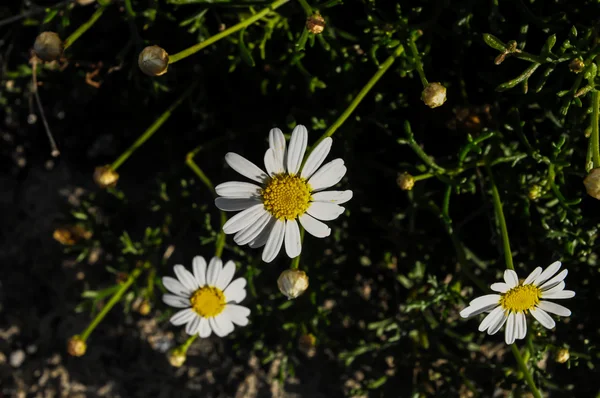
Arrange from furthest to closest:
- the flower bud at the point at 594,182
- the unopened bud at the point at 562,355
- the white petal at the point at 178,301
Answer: the white petal at the point at 178,301
the unopened bud at the point at 562,355
the flower bud at the point at 594,182

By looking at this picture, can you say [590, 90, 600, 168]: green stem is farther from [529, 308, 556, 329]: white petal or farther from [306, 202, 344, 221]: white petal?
[306, 202, 344, 221]: white petal

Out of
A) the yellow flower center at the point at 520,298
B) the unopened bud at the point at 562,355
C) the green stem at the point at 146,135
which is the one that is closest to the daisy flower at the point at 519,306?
the yellow flower center at the point at 520,298

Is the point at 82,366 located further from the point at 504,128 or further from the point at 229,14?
the point at 504,128

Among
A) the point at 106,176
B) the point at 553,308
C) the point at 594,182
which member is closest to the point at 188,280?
the point at 106,176

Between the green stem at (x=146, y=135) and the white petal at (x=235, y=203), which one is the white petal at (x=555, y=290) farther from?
the green stem at (x=146, y=135)

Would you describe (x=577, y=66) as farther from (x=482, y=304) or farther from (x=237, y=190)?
(x=237, y=190)

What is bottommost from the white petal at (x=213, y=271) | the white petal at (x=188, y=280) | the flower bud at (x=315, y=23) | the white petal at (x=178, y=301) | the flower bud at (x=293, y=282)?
the flower bud at (x=293, y=282)

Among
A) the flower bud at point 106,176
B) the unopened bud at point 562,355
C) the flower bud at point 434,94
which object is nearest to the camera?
the flower bud at point 434,94
